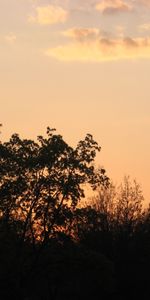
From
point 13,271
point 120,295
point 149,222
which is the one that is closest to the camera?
point 13,271

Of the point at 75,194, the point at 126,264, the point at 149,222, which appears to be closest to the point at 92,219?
the point at 75,194

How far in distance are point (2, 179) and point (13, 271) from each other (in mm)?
6765

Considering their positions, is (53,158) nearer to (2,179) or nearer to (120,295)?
(2,179)

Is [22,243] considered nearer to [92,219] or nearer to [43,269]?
[43,269]

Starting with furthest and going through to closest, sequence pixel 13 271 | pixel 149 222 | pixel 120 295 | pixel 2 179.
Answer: pixel 149 222, pixel 120 295, pixel 2 179, pixel 13 271

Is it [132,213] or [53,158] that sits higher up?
[132,213]

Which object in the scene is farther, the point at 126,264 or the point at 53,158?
the point at 126,264

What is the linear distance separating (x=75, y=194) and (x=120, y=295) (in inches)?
1058

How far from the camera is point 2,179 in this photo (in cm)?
4631

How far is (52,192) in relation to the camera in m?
46.6

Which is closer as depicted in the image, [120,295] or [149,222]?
[120,295]

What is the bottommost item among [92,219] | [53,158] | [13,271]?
[13,271]

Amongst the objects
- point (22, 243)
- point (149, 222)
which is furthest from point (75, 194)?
point (149, 222)

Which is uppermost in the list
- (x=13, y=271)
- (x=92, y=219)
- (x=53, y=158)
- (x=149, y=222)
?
(x=149, y=222)
